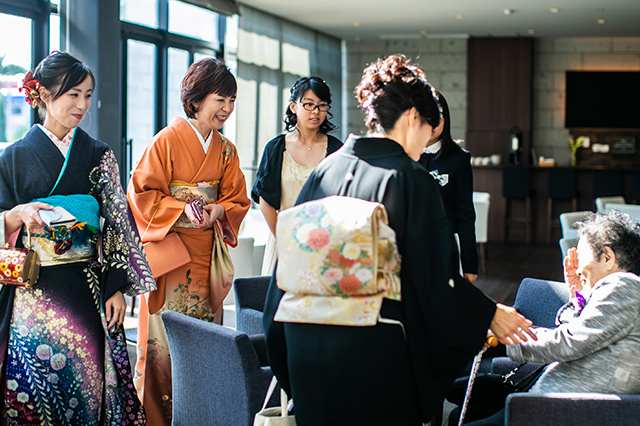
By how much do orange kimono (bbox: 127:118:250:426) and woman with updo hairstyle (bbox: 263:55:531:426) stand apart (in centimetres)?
104

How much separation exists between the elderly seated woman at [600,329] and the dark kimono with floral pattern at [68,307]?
1213 millimetres

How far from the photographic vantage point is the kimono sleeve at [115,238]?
2199 mm

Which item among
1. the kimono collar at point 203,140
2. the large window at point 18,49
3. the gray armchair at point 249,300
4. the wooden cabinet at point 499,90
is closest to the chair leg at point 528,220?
the wooden cabinet at point 499,90

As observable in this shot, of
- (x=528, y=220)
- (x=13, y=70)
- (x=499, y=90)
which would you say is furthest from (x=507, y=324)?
(x=499, y=90)

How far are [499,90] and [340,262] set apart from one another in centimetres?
904

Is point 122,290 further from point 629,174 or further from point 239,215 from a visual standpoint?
point 629,174

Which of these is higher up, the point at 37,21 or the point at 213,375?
the point at 37,21

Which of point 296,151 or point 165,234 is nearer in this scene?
point 165,234

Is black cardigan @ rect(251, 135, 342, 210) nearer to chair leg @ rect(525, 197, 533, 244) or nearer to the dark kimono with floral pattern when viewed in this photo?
the dark kimono with floral pattern

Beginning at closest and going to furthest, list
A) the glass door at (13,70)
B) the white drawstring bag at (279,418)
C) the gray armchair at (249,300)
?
1. the white drawstring bag at (279,418)
2. the gray armchair at (249,300)
3. the glass door at (13,70)

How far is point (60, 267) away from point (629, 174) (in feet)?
27.7

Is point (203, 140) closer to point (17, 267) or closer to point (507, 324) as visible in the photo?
point (17, 267)

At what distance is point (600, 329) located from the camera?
5.51ft

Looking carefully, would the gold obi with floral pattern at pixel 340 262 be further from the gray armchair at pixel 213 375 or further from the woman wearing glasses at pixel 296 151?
the woman wearing glasses at pixel 296 151
